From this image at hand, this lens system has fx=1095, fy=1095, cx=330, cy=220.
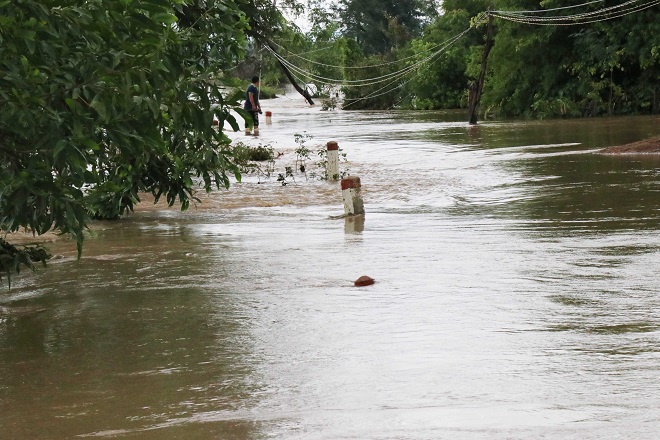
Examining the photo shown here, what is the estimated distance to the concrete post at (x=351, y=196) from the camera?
14648mm

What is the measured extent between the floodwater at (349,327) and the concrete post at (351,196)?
41cm

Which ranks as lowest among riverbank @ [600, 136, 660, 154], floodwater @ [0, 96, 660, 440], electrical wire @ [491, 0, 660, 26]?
floodwater @ [0, 96, 660, 440]

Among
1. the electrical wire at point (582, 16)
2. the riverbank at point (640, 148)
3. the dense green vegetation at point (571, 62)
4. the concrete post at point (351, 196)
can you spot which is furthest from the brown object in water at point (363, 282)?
the electrical wire at point (582, 16)

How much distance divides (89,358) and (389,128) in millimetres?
31652

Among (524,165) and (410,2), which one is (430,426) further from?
(410,2)

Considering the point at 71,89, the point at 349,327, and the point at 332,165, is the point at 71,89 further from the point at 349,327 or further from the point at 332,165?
the point at 332,165

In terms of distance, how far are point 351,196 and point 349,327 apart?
22.7ft

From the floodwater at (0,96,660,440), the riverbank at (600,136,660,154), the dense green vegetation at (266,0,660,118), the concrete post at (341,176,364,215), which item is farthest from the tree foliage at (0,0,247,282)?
the dense green vegetation at (266,0,660,118)

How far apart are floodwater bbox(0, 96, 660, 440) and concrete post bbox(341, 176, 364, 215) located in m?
0.41

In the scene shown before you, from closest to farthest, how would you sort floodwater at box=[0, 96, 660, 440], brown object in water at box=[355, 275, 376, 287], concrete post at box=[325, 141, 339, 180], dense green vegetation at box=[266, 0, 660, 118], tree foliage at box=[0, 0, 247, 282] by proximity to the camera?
floodwater at box=[0, 96, 660, 440]
tree foliage at box=[0, 0, 247, 282]
brown object in water at box=[355, 275, 376, 287]
concrete post at box=[325, 141, 339, 180]
dense green vegetation at box=[266, 0, 660, 118]

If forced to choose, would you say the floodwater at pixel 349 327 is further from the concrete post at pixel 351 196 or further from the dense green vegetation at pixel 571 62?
the dense green vegetation at pixel 571 62

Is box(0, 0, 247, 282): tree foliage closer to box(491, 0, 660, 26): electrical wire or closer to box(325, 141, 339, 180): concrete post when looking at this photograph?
box(325, 141, 339, 180): concrete post

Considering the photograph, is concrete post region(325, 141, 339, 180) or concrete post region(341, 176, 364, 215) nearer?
concrete post region(341, 176, 364, 215)

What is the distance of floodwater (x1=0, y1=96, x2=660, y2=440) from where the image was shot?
5738 mm
